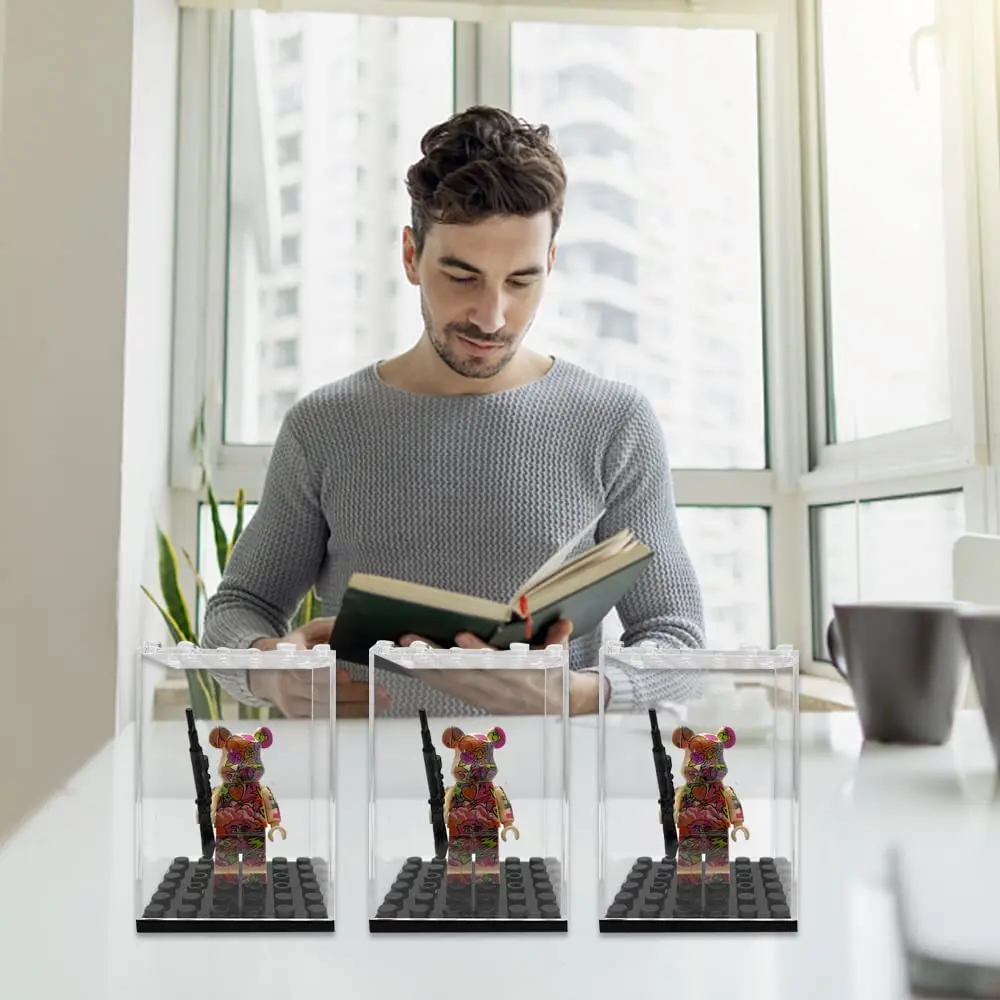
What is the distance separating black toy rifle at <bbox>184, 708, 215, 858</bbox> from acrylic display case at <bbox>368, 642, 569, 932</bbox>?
3.4 inches

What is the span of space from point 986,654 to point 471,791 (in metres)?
0.54

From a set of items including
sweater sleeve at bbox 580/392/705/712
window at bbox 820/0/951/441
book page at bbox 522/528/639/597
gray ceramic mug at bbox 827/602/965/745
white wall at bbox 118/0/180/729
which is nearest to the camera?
gray ceramic mug at bbox 827/602/965/745

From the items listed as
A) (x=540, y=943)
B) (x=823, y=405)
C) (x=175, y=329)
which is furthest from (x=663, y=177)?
(x=540, y=943)

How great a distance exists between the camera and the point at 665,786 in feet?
2.05

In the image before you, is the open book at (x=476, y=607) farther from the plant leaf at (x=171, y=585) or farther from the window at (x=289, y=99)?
the window at (x=289, y=99)

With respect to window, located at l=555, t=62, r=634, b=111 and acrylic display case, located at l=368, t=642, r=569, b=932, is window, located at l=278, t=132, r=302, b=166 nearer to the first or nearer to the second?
window, located at l=555, t=62, r=634, b=111

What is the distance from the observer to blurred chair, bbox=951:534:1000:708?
1281 millimetres

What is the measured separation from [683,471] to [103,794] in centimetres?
224

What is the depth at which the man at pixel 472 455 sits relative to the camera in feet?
5.79

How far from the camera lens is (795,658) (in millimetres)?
623

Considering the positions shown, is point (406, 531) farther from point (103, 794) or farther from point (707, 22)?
point (707, 22)

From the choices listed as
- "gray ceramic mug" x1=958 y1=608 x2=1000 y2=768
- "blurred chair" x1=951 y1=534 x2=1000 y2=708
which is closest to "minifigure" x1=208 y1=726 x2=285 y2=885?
"gray ceramic mug" x1=958 y1=608 x2=1000 y2=768

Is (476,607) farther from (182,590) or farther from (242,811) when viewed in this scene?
(182,590)

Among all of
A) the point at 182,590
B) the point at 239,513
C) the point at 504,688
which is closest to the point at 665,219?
the point at 239,513
